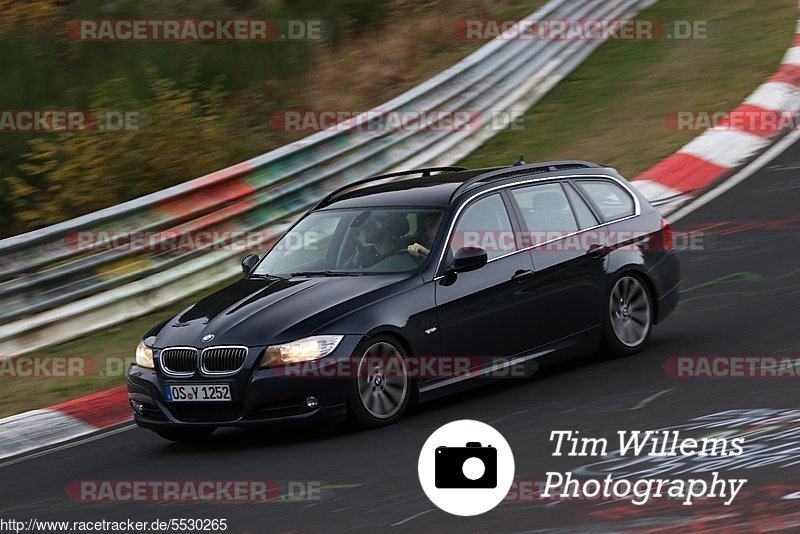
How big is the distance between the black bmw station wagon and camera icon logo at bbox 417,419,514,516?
0.71 m

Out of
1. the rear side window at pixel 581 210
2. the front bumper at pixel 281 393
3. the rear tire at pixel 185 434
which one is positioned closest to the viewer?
the front bumper at pixel 281 393

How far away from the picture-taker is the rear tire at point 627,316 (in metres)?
9.02

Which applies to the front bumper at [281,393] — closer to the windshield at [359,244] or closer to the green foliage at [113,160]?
the windshield at [359,244]

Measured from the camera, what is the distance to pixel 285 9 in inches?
695

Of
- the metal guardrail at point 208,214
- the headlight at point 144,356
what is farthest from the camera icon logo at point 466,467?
the metal guardrail at point 208,214

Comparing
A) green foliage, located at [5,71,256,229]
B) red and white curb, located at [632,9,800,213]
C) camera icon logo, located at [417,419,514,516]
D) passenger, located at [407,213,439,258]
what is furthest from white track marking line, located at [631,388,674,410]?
green foliage, located at [5,71,256,229]

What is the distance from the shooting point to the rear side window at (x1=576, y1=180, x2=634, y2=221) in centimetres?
938

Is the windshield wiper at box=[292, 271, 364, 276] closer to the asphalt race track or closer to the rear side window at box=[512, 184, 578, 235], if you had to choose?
the asphalt race track

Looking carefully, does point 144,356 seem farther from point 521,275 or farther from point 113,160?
point 113,160

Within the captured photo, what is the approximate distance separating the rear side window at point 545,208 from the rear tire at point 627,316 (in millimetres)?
577

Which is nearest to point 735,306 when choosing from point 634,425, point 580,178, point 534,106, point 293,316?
point 580,178

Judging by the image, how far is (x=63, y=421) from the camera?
9031 millimetres

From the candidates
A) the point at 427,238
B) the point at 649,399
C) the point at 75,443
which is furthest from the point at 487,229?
the point at 75,443

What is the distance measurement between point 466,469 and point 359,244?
247cm
